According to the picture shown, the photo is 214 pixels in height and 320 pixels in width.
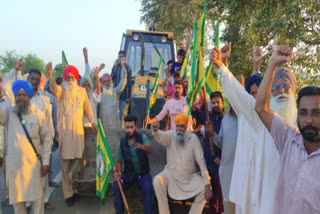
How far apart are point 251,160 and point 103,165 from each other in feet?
7.39

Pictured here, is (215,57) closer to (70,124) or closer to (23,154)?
(23,154)

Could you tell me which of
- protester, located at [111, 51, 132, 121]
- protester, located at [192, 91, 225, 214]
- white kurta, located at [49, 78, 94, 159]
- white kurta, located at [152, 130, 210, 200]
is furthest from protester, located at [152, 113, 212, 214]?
protester, located at [111, 51, 132, 121]

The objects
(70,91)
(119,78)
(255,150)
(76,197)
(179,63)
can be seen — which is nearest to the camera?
(255,150)

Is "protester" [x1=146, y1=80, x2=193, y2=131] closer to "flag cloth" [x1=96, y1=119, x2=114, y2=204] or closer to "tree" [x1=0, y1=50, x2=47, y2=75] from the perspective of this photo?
"flag cloth" [x1=96, y1=119, x2=114, y2=204]

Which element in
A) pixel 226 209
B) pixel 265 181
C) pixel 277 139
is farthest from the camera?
pixel 226 209

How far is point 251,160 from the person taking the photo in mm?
2416

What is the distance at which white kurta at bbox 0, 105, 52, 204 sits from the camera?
3.41m

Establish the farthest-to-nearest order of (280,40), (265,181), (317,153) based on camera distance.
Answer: (280,40) → (265,181) → (317,153)

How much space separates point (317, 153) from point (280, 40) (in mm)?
5962

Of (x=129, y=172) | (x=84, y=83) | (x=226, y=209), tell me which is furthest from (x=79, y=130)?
(x=226, y=209)

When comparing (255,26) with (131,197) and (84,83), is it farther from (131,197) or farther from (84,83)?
(131,197)

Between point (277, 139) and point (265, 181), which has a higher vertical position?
point (277, 139)

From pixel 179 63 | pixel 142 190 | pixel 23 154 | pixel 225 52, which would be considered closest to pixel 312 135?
pixel 225 52

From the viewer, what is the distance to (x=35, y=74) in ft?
14.3
